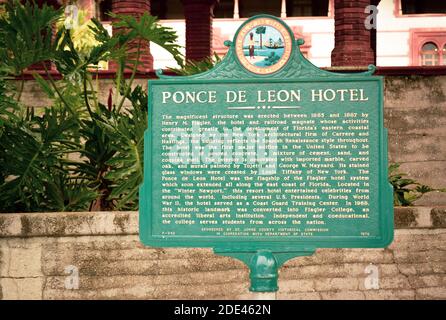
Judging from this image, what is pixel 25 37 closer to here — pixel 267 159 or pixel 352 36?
pixel 267 159

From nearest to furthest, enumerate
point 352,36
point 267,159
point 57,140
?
point 267,159 < point 57,140 < point 352,36

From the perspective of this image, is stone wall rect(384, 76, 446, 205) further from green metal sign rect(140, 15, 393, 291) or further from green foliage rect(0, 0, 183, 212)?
green metal sign rect(140, 15, 393, 291)

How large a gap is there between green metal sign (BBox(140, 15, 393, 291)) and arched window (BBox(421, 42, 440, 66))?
898 inches

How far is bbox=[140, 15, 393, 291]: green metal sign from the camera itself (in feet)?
18.8

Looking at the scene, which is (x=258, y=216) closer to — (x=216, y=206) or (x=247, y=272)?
(x=216, y=206)

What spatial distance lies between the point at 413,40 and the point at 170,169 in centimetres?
2312

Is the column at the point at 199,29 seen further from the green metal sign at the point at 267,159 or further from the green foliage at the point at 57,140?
the green metal sign at the point at 267,159

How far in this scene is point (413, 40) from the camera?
27391 mm

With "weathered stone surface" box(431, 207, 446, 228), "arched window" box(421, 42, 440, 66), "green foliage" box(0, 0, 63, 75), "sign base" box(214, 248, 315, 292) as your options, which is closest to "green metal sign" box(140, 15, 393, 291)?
"sign base" box(214, 248, 315, 292)

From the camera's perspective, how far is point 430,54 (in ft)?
90.8

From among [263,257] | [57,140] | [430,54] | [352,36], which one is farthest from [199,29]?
[430,54]

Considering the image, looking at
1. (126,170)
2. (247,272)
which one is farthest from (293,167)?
(126,170)

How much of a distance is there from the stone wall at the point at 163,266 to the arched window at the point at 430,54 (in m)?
21.7

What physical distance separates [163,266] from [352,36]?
8613mm
